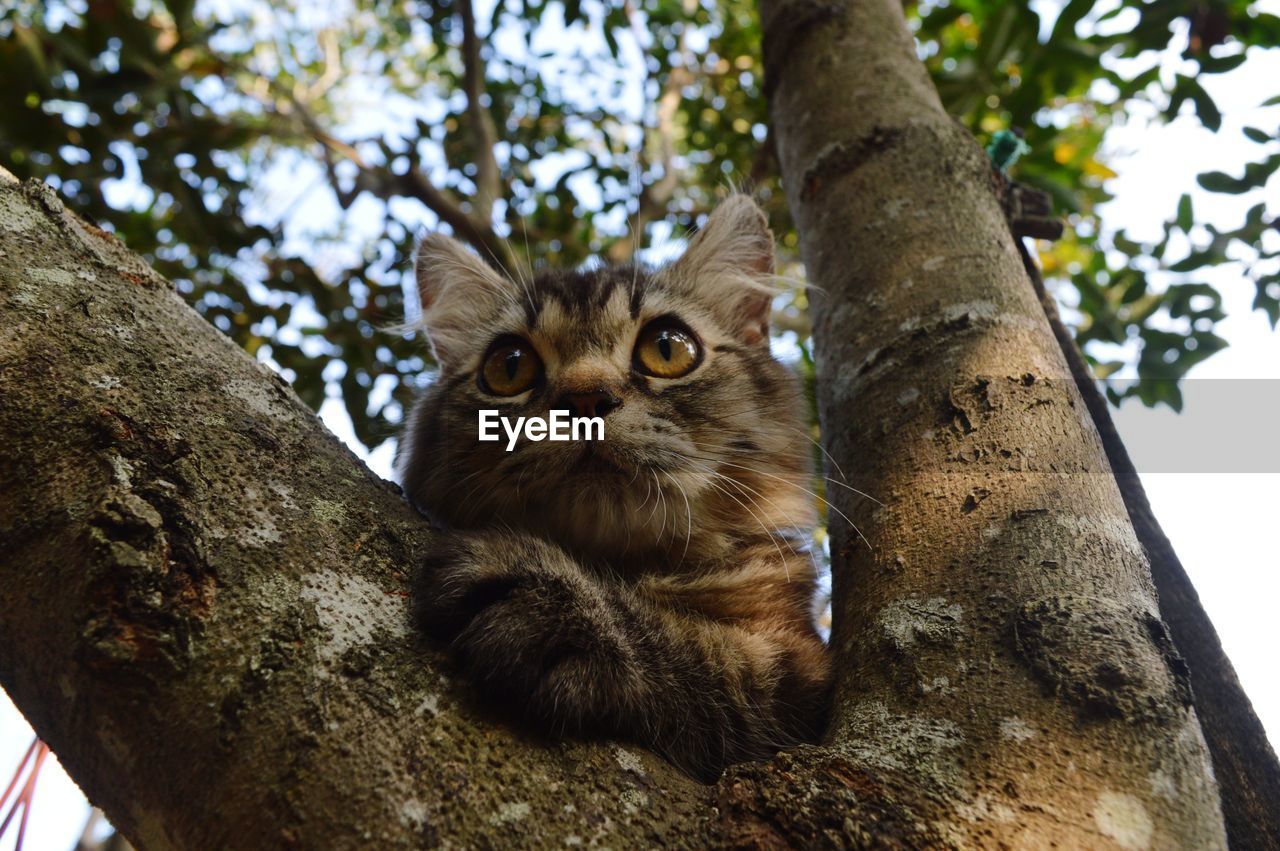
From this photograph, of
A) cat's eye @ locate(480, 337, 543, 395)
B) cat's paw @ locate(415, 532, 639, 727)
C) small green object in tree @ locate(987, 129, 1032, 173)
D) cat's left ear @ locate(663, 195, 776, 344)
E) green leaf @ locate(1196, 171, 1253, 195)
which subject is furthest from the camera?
green leaf @ locate(1196, 171, 1253, 195)

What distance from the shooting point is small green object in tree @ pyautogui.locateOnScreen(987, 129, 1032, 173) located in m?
2.57

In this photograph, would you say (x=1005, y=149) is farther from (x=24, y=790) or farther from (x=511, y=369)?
(x=24, y=790)

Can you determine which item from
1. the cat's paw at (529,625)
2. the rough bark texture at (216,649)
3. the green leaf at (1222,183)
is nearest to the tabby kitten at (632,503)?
the cat's paw at (529,625)

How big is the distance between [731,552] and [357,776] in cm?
140

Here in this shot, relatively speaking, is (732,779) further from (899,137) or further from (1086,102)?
(1086,102)

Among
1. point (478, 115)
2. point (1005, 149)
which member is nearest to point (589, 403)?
point (1005, 149)

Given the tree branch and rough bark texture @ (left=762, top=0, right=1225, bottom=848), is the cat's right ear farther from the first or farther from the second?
the tree branch

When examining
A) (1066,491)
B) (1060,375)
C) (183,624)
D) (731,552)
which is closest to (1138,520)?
(1060,375)

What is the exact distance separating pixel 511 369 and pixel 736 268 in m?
1.07

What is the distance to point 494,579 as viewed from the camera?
1513 millimetres

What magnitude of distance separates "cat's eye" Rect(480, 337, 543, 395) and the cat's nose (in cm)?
34

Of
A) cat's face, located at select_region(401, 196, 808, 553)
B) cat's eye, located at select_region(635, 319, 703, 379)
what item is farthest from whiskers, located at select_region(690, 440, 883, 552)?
cat's eye, located at select_region(635, 319, 703, 379)

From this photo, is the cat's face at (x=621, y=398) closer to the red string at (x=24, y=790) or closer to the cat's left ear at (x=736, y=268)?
the cat's left ear at (x=736, y=268)

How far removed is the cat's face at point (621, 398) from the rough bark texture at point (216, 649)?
28.8 inches
